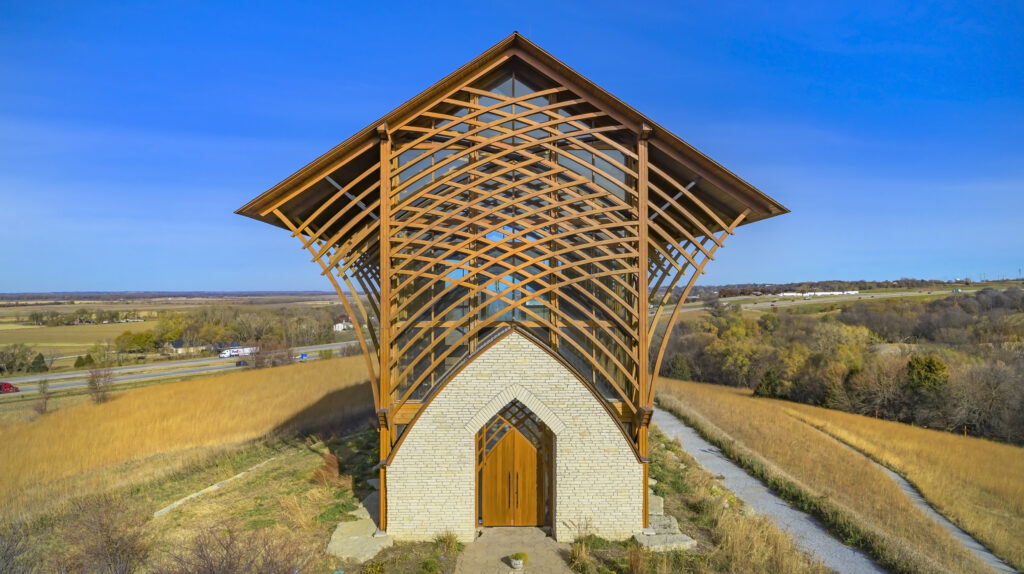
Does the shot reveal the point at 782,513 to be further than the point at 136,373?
No

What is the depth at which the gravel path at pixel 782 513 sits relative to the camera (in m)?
10.0

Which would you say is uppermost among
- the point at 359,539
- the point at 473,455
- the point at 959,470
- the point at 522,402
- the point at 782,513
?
the point at 522,402

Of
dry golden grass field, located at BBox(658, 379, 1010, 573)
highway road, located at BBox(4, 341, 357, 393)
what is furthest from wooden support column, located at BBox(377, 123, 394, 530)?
highway road, located at BBox(4, 341, 357, 393)

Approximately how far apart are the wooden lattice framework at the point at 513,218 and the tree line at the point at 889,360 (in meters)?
26.2

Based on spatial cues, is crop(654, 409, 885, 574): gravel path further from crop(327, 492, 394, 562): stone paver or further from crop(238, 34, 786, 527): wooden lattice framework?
crop(327, 492, 394, 562): stone paver

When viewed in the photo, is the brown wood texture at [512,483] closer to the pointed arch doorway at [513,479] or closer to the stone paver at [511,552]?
the pointed arch doorway at [513,479]

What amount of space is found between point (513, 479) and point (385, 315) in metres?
4.75

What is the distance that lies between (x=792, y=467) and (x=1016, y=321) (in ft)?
132

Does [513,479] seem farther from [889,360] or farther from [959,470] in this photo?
[889,360]

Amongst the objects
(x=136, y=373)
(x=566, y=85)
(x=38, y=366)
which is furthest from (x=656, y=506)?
(x=38, y=366)

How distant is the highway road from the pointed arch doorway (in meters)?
40.0

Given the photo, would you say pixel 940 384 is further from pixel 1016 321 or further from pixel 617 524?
pixel 617 524

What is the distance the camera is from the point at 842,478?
1605 cm

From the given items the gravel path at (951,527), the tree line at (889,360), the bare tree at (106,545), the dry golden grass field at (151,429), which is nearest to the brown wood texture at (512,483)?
the bare tree at (106,545)
